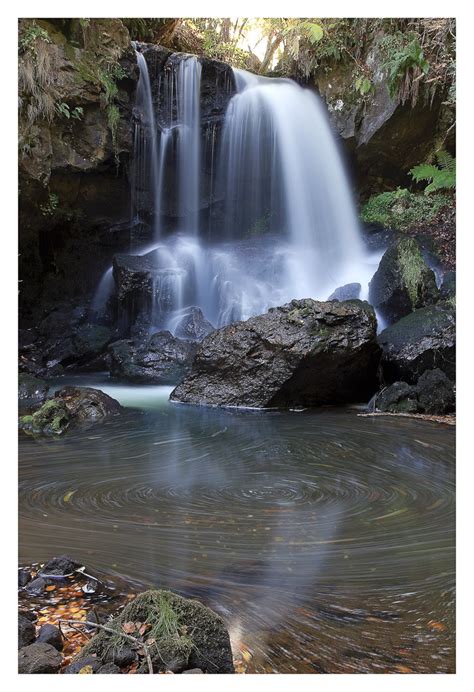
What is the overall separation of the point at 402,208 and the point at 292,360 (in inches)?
222

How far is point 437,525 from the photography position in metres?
2.34

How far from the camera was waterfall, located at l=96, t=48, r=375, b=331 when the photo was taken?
9.16m

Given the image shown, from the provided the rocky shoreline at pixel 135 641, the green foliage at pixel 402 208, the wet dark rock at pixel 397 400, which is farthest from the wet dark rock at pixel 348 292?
the rocky shoreline at pixel 135 641

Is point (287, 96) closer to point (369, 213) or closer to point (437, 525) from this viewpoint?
point (369, 213)

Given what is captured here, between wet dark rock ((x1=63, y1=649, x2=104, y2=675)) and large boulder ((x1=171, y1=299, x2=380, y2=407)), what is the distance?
3.86m

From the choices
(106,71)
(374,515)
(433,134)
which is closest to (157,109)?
(106,71)

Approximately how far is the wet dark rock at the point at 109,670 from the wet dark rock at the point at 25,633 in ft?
0.86

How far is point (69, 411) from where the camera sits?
467cm

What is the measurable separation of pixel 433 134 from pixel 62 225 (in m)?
6.52

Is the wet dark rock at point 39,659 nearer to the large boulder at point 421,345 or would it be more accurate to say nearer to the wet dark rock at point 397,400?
the wet dark rock at point 397,400

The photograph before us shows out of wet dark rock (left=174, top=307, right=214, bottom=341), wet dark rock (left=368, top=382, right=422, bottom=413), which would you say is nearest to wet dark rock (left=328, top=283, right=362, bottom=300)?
wet dark rock (left=174, top=307, right=214, bottom=341)

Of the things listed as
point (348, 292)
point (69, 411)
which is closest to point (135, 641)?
point (69, 411)

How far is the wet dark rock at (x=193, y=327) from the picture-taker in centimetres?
767

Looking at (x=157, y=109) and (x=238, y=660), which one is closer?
(x=238, y=660)
